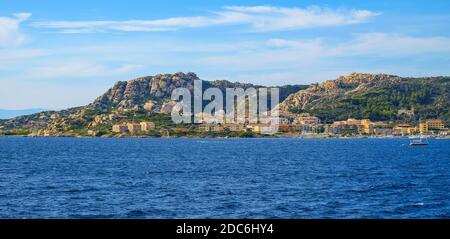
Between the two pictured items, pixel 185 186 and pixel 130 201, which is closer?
pixel 130 201

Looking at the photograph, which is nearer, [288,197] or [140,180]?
[288,197]

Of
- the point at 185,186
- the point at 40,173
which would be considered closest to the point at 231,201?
the point at 185,186

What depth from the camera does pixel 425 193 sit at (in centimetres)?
5703

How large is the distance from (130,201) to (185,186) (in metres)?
13.7

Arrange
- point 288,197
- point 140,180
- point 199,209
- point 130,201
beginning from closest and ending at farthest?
point 199,209 → point 130,201 → point 288,197 → point 140,180

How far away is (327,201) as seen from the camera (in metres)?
50.1
